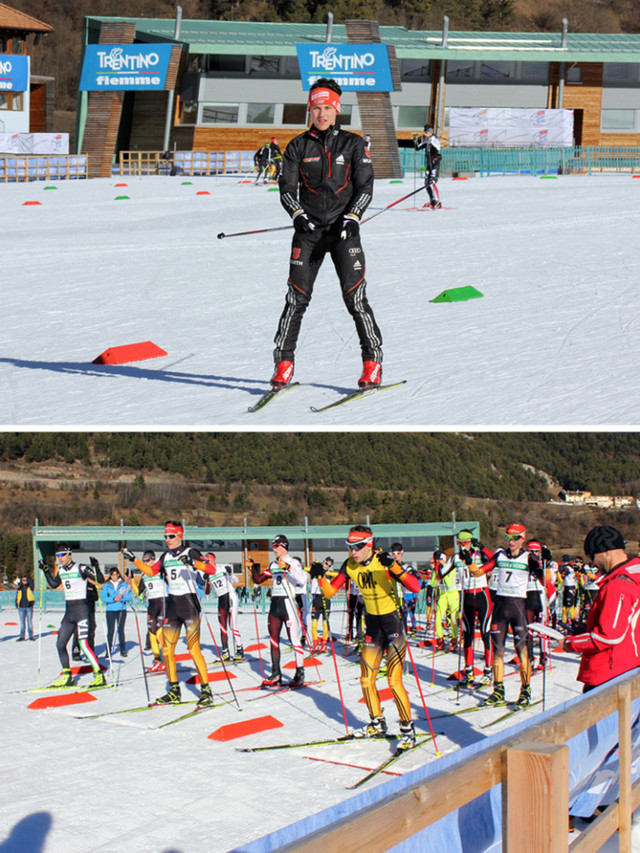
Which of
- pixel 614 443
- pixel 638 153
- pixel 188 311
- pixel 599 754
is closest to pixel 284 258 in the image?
pixel 188 311

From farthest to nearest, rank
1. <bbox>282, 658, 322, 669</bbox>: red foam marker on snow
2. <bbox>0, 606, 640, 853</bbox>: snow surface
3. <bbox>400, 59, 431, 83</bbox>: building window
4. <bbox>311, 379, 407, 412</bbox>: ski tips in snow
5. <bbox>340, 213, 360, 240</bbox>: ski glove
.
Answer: <bbox>400, 59, 431, 83</bbox>: building window < <bbox>282, 658, 322, 669</bbox>: red foam marker on snow < <bbox>311, 379, 407, 412</bbox>: ski tips in snow < <bbox>340, 213, 360, 240</bbox>: ski glove < <bbox>0, 606, 640, 853</bbox>: snow surface

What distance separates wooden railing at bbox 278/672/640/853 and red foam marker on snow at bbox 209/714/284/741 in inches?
145

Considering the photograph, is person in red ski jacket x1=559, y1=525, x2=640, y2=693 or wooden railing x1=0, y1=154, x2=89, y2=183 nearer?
person in red ski jacket x1=559, y1=525, x2=640, y2=693

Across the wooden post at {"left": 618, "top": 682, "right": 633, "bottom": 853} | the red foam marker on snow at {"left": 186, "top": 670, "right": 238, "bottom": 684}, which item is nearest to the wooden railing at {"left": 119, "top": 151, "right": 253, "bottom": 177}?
the red foam marker on snow at {"left": 186, "top": 670, "right": 238, "bottom": 684}

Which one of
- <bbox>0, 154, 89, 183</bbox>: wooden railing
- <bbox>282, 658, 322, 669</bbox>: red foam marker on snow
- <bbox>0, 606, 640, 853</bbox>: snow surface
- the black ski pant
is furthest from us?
<bbox>0, 154, 89, 183</bbox>: wooden railing

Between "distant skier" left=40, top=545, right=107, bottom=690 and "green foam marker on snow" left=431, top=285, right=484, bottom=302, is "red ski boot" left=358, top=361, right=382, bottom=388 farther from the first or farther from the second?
"green foam marker on snow" left=431, top=285, right=484, bottom=302

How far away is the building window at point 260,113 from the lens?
149 ft

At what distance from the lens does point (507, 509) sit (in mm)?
110875

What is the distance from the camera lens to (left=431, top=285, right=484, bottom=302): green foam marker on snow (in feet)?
35.4

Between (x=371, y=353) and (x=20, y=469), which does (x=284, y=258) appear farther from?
(x=20, y=469)

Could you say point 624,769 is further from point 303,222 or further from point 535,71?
point 535,71

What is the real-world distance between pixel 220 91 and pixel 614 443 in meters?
99.3

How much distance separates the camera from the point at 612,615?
382cm

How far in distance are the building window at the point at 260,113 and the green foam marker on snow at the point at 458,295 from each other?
37003mm
